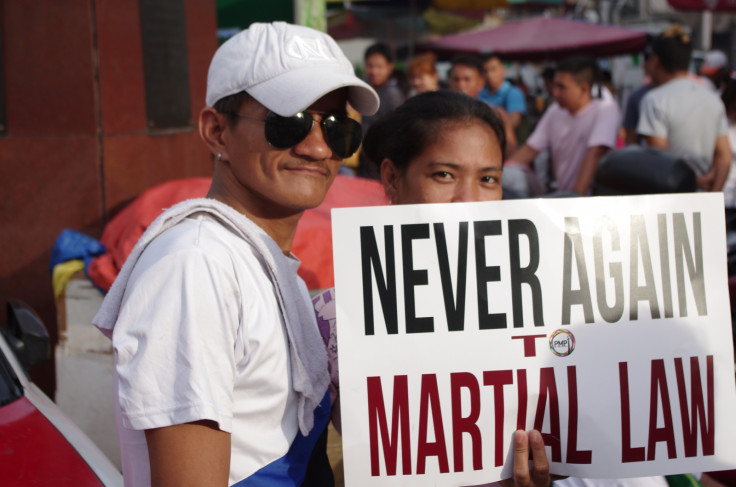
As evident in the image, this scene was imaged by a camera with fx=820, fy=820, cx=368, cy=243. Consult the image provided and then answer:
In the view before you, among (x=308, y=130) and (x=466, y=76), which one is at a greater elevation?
(x=466, y=76)

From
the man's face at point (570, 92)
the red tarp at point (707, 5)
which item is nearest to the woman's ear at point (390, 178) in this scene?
the man's face at point (570, 92)

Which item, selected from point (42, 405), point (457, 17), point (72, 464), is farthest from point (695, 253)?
point (457, 17)

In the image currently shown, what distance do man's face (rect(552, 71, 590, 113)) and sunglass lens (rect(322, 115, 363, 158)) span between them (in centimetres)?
458

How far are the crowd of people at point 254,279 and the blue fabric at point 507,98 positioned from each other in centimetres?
747

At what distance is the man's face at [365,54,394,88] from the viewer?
26.6 ft

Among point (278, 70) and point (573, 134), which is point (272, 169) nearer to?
point (278, 70)

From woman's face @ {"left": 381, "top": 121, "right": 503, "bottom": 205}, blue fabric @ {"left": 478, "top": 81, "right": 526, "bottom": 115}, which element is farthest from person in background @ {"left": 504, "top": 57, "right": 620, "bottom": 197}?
woman's face @ {"left": 381, "top": 121, "right": 503, "bottom": 205}

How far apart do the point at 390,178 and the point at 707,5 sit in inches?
506

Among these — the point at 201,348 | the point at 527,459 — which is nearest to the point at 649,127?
the point at 527,459

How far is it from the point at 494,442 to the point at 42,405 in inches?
72.2

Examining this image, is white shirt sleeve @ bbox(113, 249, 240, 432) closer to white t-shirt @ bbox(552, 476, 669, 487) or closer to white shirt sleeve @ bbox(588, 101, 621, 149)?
white t-shirt @ bbox(552, 476, 669, 487)

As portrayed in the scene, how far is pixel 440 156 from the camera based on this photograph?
222cm

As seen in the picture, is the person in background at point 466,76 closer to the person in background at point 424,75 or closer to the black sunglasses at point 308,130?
the person in background at point 424,75

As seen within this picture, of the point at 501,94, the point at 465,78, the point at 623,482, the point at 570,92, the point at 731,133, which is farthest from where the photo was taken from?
the point at 501,94
